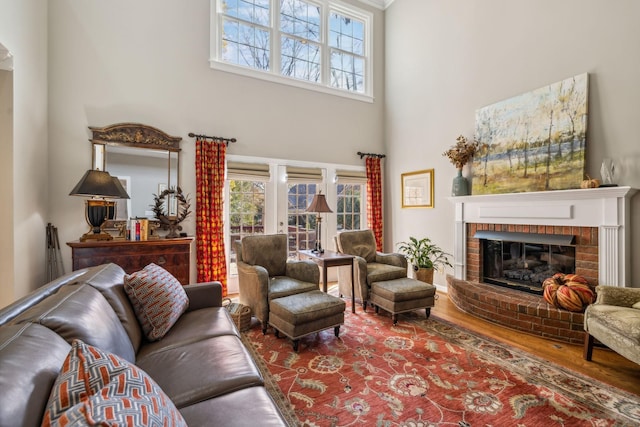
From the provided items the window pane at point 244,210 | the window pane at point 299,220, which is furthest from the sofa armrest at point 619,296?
the window pane at point 244,210

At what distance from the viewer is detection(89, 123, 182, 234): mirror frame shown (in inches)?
140

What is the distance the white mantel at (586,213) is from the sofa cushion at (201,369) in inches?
133

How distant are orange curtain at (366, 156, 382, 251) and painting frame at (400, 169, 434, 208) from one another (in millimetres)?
446

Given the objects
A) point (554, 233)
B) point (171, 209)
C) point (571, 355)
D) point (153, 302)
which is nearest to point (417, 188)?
point (554, 233)

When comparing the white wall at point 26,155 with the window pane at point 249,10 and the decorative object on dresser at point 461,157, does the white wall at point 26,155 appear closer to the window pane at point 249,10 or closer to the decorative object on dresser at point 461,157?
the window pane at point 249,10

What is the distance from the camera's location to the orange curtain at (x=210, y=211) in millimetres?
4043

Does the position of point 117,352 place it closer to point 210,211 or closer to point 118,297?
point 118,297

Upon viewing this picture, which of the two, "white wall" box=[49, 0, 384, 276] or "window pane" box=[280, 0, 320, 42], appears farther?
"window pane" box=[280, 0, 320, 42]

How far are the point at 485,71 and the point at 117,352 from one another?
4770mm

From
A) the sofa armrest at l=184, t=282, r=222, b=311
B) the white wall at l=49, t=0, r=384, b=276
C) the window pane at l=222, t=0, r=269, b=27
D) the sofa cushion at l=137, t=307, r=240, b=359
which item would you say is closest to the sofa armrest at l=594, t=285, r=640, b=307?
the sofa cushion at l=137, t=307, r=240, b=359

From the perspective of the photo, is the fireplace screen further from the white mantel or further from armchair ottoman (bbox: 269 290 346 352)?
armchair ottoman (bbox: 269 290 346 352)

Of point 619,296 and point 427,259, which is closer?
point 619,296

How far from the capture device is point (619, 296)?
94.5 inches

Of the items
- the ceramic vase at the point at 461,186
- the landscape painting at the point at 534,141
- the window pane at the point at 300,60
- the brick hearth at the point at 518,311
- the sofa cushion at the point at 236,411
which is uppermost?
the window pane at the point at 300,60
